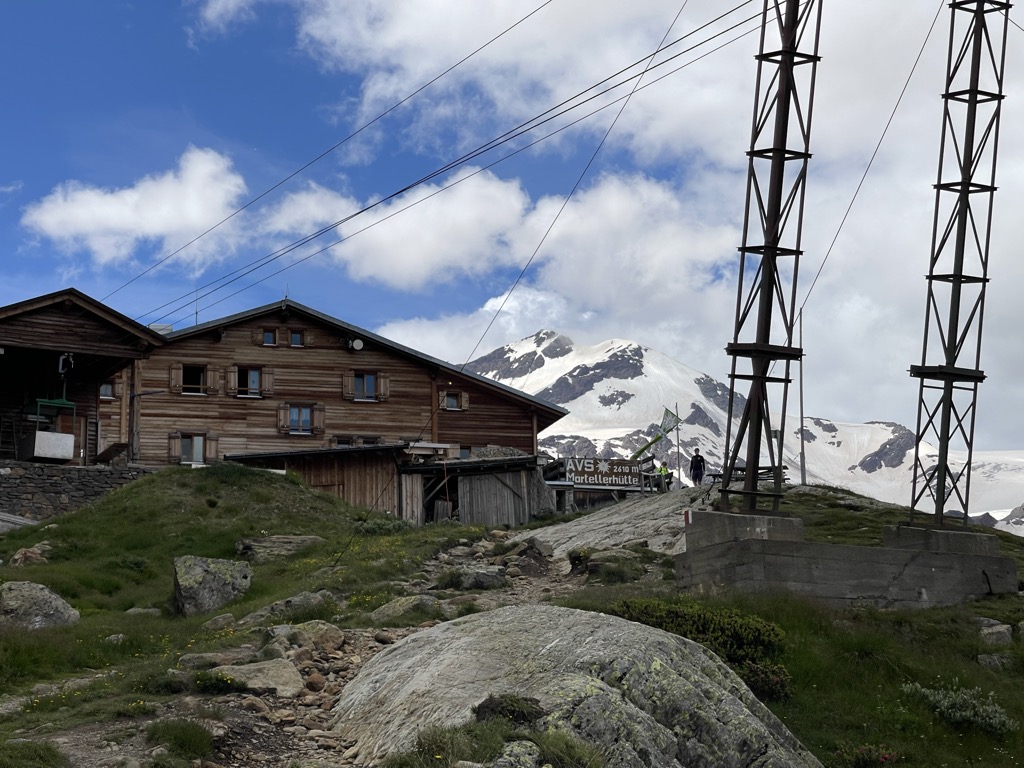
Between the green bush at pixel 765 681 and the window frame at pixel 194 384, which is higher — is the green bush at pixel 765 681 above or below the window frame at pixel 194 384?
below

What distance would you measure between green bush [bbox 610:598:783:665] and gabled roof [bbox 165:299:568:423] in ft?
118

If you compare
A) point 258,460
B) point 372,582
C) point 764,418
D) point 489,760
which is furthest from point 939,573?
point 258,460

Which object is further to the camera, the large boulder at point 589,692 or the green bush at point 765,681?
the green bush at point 765,681

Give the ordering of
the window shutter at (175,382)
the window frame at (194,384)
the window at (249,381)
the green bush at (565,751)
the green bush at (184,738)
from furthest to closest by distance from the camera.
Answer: the window at (249,381), the window frame at (194,384), the window shutter at (175,382), the green bush at (184,738), the green bush at (565,751)

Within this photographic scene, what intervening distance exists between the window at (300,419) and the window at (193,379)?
4134mm

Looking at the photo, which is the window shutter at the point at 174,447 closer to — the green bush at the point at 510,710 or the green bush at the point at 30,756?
the green bush at the point at 30,756

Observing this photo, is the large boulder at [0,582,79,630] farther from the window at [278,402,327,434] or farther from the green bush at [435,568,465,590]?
the window at [278,402,327,434]

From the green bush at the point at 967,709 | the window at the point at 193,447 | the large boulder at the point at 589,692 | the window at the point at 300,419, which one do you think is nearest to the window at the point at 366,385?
the window at the point at 300,419

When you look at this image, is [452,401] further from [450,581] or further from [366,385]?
[450,581]

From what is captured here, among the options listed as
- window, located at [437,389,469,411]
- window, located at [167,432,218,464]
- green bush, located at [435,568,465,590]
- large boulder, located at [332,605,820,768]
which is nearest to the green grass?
large boulder, located at [332,605,820,768]

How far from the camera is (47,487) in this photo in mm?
41375

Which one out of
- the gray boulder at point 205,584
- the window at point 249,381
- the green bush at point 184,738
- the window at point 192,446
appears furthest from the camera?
the window at point 249,381

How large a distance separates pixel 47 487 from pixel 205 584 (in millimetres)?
18165

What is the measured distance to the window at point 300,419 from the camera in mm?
57184
